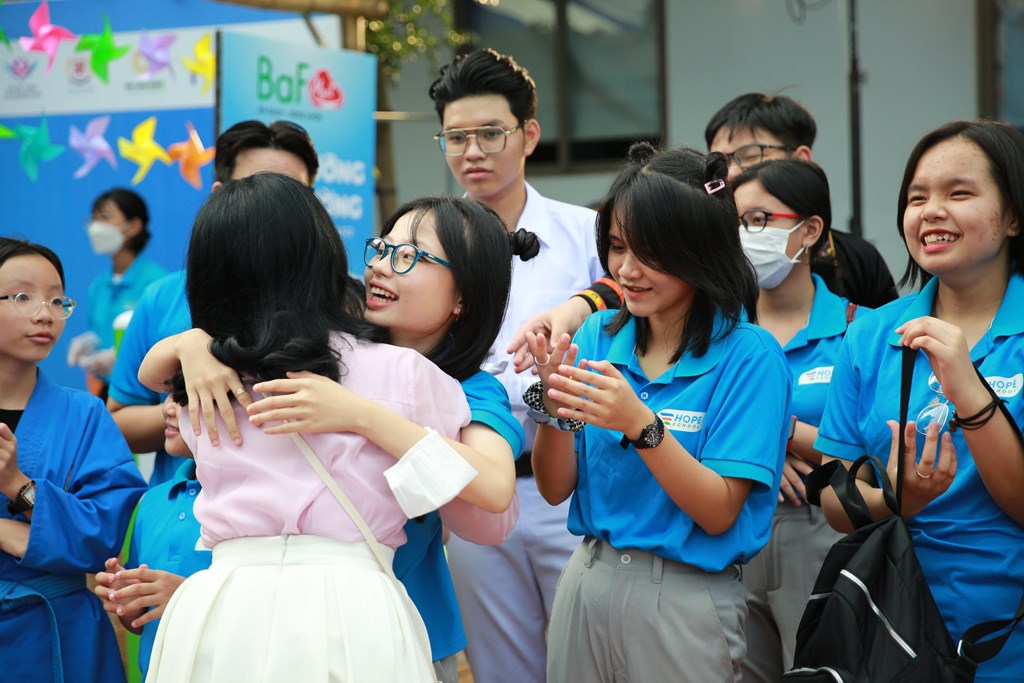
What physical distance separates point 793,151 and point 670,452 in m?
1.79

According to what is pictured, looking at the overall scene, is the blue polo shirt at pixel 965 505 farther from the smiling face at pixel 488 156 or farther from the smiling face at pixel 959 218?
the smiling face at pixel 488 156

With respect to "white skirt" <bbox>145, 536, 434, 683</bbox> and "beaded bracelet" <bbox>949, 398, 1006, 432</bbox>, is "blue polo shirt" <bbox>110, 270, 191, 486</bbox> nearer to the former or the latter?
"white skirt" <bbox>145, 536, 434, 683</bbox>

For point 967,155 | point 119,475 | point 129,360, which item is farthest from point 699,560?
point 129,360

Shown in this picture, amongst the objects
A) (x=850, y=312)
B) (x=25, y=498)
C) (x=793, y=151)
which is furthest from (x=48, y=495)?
(x=793, y=151)

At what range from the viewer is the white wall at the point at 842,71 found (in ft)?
23.1

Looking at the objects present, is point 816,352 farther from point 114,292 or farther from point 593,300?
point 114,292

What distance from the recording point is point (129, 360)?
2.80 m

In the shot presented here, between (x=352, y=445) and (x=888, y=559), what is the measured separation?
3.24ft

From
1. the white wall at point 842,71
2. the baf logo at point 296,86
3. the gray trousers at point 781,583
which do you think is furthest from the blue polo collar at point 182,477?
the white wall at point 842,71

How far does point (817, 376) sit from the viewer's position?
9.02 feet

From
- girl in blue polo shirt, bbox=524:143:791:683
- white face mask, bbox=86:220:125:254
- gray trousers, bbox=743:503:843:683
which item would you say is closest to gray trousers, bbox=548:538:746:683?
girl in blue polo shirt, bbox=524:143:791:683

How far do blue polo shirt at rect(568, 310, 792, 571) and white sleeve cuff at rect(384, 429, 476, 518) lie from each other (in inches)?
18.7

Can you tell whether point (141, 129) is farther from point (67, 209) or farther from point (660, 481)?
point (660, 481)

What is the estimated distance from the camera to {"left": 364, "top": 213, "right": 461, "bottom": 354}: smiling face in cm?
193
